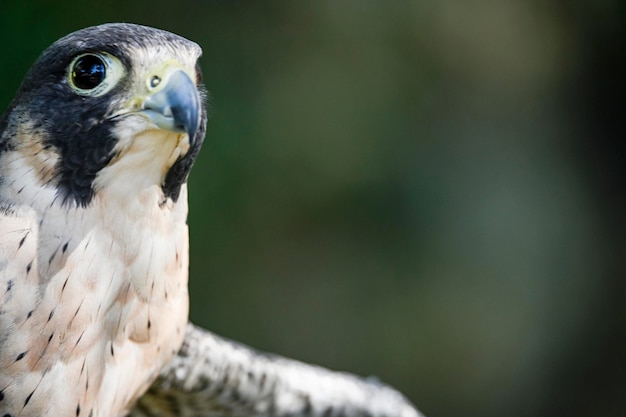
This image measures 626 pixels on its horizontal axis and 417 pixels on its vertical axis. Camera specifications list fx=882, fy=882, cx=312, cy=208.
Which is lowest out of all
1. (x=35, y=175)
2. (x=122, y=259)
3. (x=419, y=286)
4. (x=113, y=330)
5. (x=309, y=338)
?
(x=309, y=338)

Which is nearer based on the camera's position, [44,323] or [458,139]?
[44,323]

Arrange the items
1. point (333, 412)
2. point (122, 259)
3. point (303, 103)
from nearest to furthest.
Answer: point (122, 259)
point (333, 412)
point (303, 103)

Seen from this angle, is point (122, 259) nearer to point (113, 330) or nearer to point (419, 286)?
point (113, 330)

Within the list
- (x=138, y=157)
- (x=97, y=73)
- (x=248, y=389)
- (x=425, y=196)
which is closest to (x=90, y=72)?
(x=97, y=73)

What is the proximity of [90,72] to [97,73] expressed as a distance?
0.02 metres

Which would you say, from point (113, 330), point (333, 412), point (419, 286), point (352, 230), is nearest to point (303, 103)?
point (352, 230)

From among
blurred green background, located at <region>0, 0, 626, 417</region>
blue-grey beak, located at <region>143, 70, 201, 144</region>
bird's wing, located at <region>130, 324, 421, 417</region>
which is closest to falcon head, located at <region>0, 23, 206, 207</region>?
blue-grey beak, located at <region>143, 70, 201, 144</region>

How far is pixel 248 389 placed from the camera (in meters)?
3.21

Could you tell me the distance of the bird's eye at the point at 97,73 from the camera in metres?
2.18

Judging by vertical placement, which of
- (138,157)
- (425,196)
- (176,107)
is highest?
(176,107)

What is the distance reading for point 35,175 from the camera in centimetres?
221

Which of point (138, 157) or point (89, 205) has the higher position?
point (138, 157)

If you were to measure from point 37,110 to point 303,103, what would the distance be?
4266mm

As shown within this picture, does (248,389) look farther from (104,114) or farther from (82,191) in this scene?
(104,114)
